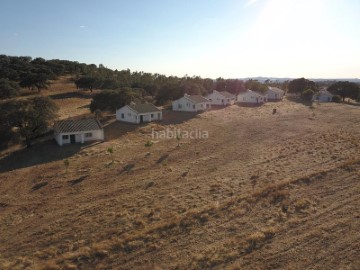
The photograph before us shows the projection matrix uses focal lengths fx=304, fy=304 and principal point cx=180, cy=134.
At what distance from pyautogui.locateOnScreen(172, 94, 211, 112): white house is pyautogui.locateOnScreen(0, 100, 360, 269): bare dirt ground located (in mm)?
23918

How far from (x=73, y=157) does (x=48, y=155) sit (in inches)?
130

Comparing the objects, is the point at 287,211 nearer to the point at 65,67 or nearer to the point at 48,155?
the point at 48,155

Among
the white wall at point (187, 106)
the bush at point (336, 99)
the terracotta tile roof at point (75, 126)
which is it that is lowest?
the terracotta tile roof at point (75, 126)

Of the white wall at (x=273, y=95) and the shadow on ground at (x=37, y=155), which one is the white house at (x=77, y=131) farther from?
the white wall at (x=273, y=95)

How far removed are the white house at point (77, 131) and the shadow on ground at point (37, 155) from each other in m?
1.06

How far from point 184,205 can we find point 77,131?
71.1 feet

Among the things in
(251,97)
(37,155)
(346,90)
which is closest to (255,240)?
(37,155)

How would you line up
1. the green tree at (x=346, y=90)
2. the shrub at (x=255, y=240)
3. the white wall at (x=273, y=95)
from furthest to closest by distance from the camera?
the white wall at (x=273, y=95), the green tree at (x=346, y=90), the shrub at (x=255, y=240)

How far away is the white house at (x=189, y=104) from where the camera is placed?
2398 inches

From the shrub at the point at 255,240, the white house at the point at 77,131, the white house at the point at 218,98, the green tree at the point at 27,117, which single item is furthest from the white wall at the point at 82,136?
the white house at the point at 218,98

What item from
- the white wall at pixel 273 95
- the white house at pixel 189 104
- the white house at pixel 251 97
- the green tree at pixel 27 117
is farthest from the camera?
the white wall at pixel 273 95

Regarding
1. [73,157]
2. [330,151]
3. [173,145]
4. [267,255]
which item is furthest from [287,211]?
[73,157]

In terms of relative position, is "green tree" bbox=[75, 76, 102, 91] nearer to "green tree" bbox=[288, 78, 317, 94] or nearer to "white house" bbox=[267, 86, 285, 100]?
"white house" bbox=[267, 86, 285, 100]

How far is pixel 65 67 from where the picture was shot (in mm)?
114188
